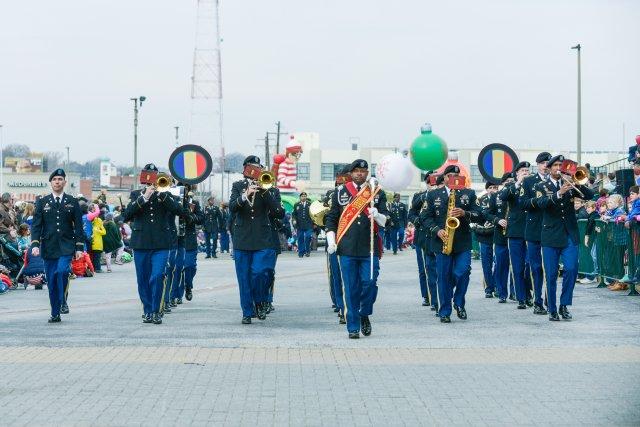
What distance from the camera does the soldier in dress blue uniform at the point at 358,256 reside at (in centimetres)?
1229

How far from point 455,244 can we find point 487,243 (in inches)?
146

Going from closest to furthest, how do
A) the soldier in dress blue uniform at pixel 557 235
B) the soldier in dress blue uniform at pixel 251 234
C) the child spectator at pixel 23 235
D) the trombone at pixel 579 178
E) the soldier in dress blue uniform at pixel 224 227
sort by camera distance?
1. the trombone at pixel 579 178
2. the soldier in dress blue uniform at pixel 557 235
3. the soldier in dress blue uniform at pixel 251 234
4. the child spectator at pixel 23 235
5. the soldier in dress blue uniform at pixel 224 227

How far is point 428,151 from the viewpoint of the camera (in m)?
17.7

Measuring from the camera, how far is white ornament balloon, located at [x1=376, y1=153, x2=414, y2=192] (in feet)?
42.8

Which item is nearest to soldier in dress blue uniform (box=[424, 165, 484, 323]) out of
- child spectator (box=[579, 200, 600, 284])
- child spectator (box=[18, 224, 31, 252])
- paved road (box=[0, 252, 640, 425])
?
paved road (box=[0, 252, 640, 425])

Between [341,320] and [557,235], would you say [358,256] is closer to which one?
[341,320]

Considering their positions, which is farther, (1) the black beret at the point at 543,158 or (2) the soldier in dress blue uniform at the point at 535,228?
(1) the black beret at the point at 543,158

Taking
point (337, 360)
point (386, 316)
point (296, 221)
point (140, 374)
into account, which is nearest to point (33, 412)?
point (140, 374)

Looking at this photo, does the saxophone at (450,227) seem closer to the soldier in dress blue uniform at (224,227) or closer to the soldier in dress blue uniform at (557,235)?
the soldier in dress blue uniform at (557,235)

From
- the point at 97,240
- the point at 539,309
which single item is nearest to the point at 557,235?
the point at 539,309

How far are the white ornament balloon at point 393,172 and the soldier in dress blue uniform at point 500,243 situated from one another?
3.71 metres

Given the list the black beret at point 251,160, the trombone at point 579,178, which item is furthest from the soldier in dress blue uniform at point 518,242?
the black beret at point 251,160

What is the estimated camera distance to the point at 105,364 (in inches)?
401

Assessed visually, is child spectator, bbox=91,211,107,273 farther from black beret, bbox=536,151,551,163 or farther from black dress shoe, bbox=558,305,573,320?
black dress shoe, bbox=558,305,573,320
